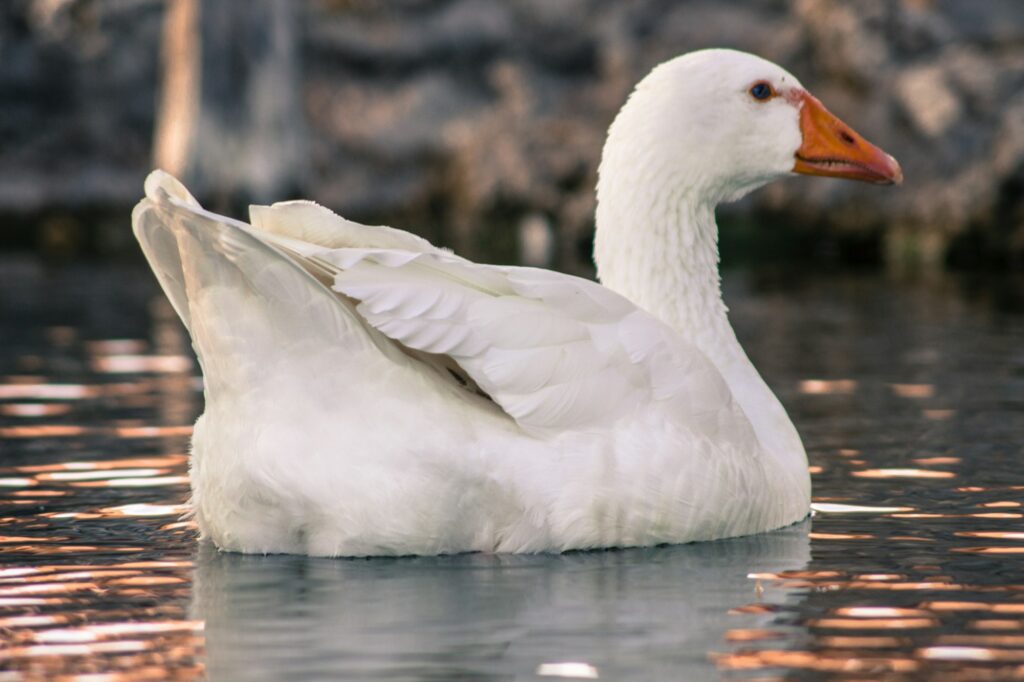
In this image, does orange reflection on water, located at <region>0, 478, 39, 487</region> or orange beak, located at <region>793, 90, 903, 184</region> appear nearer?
orange beak, located at <region>793, 90, 903, 184</region>

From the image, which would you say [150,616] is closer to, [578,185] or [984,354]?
[984,354]

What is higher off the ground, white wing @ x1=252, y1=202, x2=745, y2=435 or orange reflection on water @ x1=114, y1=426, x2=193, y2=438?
white wing @ x1=252, y1=202, x2=745, y2=435

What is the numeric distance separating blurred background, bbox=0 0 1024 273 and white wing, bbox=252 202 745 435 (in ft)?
48.6

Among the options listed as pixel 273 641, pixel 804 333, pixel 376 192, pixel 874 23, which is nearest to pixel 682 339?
pixel 273 641

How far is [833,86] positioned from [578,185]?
350 centimetres

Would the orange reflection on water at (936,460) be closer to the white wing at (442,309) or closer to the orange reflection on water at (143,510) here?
the white wing at (442,309)

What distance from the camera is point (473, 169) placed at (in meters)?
25.7

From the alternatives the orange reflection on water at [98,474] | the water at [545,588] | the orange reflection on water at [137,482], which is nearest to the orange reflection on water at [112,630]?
the water at [545,588]

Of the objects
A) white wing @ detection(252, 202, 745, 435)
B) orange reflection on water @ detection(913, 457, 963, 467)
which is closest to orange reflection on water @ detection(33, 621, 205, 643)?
white wing @ detection(252, 202, 745, 435)

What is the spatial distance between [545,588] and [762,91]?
2659 mm

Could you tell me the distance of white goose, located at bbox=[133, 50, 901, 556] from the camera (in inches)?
235

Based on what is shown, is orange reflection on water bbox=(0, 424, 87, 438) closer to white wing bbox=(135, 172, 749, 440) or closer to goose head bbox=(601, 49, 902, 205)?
white wing bbox=(135, 172, 749, 440)

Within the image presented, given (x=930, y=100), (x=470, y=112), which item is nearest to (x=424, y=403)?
(x=930, y=100)

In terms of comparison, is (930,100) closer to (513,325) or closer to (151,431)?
(151,431)
